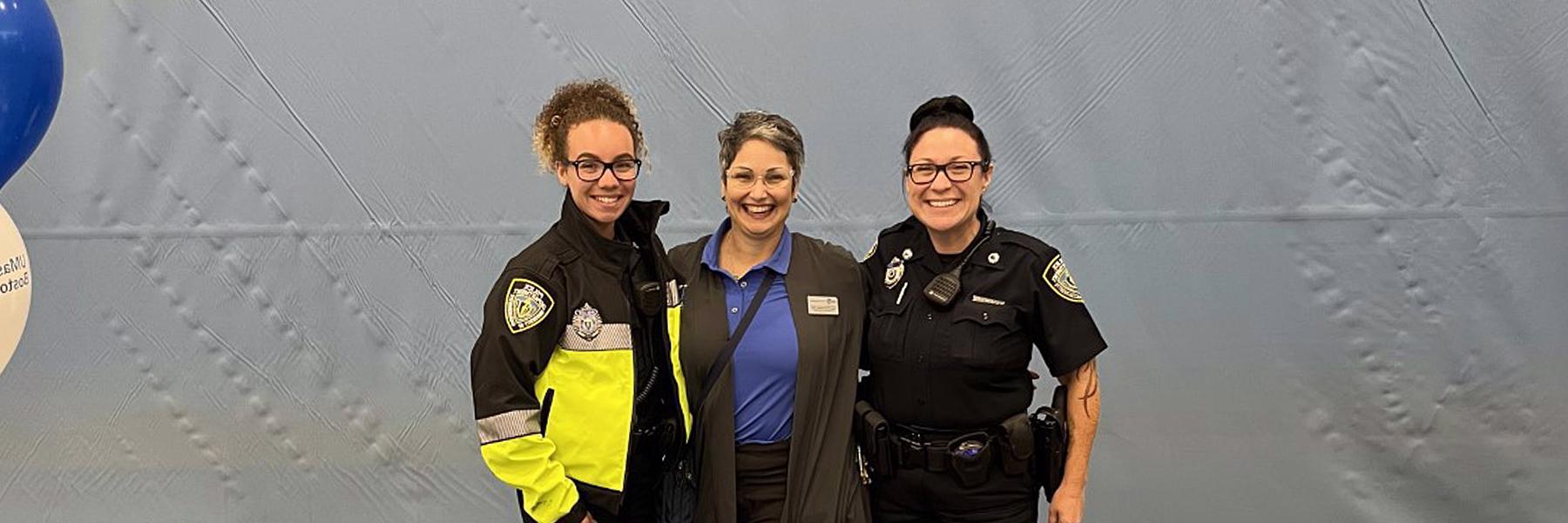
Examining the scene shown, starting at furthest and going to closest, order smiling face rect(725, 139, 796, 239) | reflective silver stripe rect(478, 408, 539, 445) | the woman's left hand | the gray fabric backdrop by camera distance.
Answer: the gray fabric backdrop, the woman's left hand, smiling face rect(725, 139, 796, 239), reflective silver stripe rect(478, 408, 539, 445)

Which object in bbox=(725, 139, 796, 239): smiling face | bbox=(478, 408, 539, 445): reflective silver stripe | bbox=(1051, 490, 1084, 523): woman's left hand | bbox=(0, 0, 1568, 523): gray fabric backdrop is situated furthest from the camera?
bbox=(0, 0, 1568, 523): gray fabric backdrop

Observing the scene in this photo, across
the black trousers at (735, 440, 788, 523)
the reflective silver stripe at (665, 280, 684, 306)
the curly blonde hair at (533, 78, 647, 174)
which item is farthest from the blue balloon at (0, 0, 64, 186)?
the black trousers at (735, 440, 788, 523)

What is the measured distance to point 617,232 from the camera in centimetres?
184

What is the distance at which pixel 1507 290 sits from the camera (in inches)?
101

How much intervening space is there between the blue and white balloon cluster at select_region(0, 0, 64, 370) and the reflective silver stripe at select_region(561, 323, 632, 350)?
80 centimetres

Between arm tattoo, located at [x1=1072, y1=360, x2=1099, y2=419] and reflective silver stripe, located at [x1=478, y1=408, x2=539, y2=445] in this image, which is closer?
reflective silver stripe, located at [x1=478, y1=408, x2=539, y2=445]

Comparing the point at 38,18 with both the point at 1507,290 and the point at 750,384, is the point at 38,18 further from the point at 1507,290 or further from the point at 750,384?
the point at 1507,290

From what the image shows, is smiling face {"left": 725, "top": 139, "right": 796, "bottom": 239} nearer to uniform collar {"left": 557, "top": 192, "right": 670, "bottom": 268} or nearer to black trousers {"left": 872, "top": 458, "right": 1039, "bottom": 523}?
uniform collar {"left": 557, "top": 192, "right": 670, "bottom": 268}

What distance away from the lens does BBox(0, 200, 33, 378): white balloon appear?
1.80 meters

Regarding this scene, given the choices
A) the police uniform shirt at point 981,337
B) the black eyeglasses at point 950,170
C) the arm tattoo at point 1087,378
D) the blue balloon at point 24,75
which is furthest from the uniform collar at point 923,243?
the blue balloon at point 24,75

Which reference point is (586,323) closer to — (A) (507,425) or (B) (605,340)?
(B) (605,340)

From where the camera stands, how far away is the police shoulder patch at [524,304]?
5.52 feet

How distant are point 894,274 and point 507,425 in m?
0.61

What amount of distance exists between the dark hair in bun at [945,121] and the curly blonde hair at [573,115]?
0.40m
